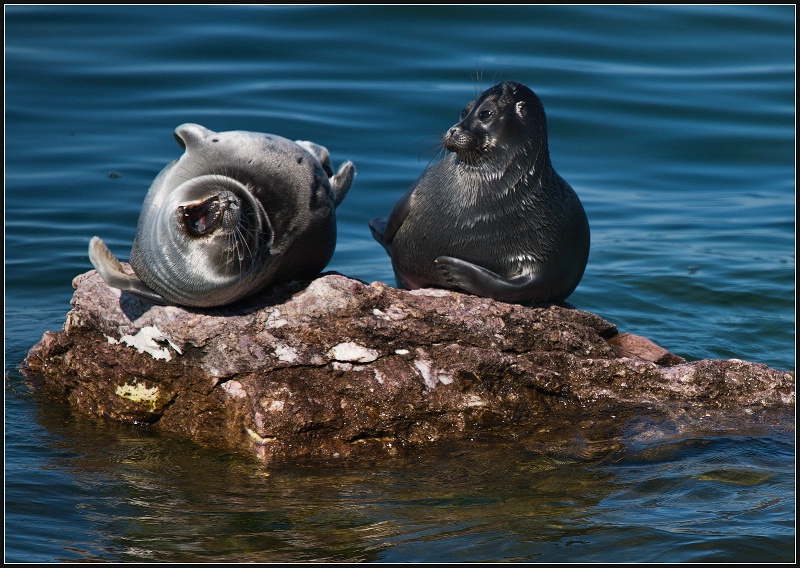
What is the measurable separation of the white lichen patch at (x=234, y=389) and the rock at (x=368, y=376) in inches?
0.4

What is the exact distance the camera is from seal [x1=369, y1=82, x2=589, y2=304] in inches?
243

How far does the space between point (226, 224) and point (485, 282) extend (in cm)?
142

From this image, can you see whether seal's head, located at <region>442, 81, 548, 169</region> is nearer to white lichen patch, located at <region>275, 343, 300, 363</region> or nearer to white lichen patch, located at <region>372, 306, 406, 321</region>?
white lichen patch, located at <region>372, 306, 406, 321</region>

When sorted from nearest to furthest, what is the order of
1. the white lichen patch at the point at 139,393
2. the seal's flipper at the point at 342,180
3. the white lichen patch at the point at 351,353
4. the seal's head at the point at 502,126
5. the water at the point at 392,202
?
1. the water at the point at 392,202
2. the white lichen patch at the point at 351,353
3. the white lichen patch at the point at 139,393
4. the seal's flipper at the point at 342,180
5. the seal's head at the point at 502,126

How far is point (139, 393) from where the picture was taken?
216 inches

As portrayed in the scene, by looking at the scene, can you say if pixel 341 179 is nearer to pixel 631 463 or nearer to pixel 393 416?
pixel 393 416

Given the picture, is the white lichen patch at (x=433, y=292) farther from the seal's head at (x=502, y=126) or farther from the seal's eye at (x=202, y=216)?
the seal's eye at (x=202, y=216)

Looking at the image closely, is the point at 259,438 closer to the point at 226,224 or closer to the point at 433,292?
the point at 226,224

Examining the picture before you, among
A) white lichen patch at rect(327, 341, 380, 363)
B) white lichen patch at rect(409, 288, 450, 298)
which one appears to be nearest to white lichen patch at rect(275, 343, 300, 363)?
white lichen patch at rect(327, 341, 380, 363)

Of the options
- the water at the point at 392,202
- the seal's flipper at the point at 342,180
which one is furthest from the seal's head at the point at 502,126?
the seal's flipper at the point at 342,180

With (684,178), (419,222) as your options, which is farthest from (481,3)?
(419,222)

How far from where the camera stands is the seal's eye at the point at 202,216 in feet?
17.5

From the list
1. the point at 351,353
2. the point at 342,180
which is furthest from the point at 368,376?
the point at 342,180

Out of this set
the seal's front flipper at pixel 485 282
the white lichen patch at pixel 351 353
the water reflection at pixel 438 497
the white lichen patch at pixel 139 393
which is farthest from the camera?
the seal's front flipper at pixel 485 282
